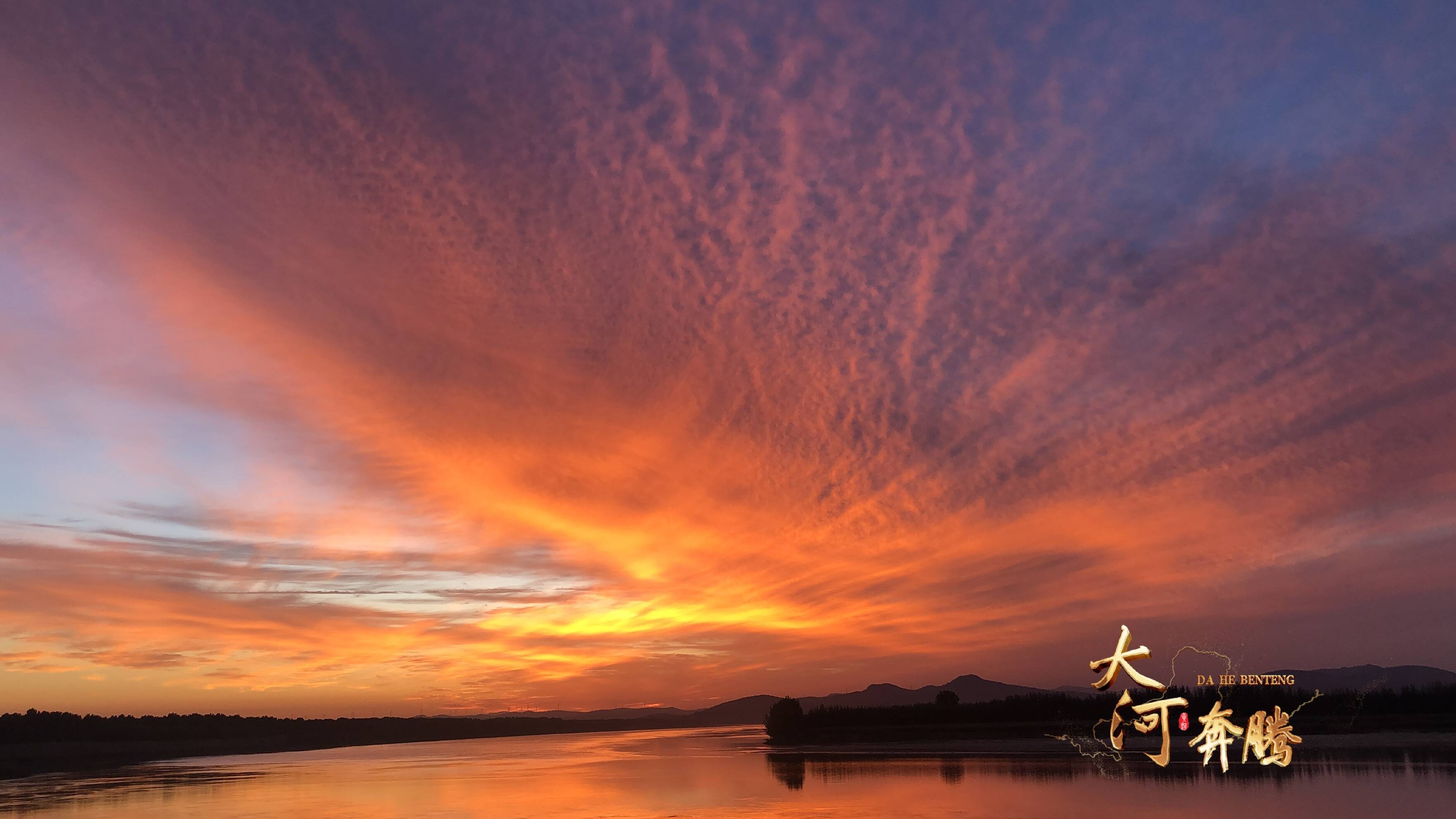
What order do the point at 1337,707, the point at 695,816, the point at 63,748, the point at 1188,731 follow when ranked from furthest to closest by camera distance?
the point at 63,748 < the point at 1337,707 < the point at 1188,731 < the point at 695,816

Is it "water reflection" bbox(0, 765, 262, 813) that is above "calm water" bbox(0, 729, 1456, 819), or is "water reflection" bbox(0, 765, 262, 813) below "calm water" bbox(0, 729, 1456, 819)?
below

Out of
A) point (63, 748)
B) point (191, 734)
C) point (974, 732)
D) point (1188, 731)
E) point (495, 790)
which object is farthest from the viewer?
point (191, 734)

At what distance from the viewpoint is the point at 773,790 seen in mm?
45594

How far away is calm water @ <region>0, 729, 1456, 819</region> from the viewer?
111 feet

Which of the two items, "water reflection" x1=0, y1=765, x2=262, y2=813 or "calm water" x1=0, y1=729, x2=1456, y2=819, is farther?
"water reflection" x1=0, y1=765, x2=262, y2=813

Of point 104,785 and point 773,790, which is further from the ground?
point 773,790

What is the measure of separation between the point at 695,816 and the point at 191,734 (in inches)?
7331

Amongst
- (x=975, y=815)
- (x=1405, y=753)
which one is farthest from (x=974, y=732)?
(x=975, y=815)

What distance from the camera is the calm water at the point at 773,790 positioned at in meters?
33.9

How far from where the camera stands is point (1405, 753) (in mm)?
53125

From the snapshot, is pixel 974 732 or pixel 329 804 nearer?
pixel 329 804

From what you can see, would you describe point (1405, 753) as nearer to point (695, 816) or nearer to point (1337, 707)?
point (1337, 707)

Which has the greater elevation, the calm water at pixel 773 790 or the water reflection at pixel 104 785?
the calm water at pixel 773 790

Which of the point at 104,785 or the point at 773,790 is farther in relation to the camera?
the point at 104,785
